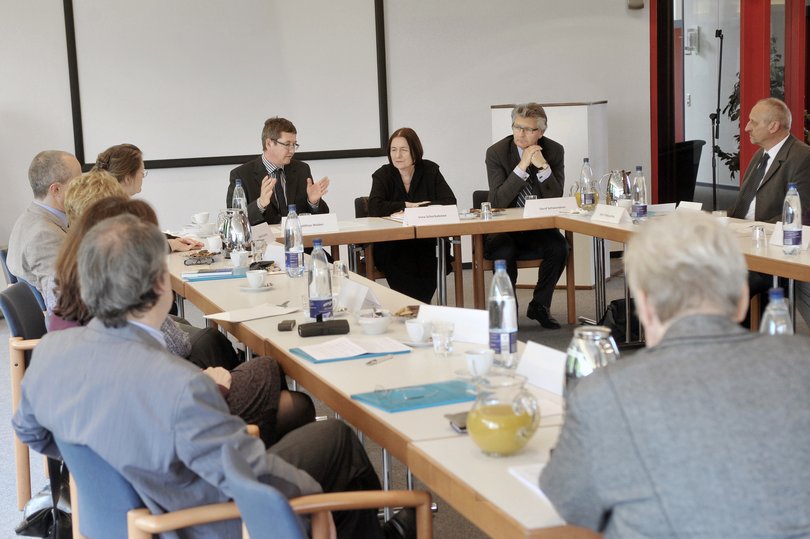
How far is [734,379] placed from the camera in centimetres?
153

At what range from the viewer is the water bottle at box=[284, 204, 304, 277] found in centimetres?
446

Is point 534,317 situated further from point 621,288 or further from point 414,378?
point 414,378

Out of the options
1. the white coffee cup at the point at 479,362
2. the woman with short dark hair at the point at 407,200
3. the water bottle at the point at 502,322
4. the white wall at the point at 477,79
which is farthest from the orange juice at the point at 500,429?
the white wall at the point at 477,79

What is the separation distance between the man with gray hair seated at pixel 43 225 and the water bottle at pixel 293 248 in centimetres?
97

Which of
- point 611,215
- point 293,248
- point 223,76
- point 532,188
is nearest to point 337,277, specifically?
point 293,248

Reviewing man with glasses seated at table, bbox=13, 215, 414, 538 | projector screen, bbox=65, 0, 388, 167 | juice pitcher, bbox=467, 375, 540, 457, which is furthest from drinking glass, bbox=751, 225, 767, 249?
projector screen, bbox=65, 0, 388, 167

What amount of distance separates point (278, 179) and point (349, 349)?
11.1 ft

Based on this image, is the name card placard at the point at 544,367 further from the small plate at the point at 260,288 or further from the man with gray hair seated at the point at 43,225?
the man with gray hair seated at the point at 43,225

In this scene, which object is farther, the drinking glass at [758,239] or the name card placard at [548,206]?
the name card placard at [548,206]

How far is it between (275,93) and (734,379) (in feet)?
22.8

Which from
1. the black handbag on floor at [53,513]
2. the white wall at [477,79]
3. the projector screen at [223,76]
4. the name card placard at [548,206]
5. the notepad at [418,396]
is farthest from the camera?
the white wall at [477,79]

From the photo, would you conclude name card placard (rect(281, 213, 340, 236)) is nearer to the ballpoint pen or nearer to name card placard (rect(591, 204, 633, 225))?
name card placard (rect(591, 204, 633, 225))

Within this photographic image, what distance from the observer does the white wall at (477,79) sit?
8325 mm

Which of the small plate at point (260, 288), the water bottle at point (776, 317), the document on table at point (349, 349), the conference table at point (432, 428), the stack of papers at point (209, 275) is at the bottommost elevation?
the conference table at point (432, 428)
